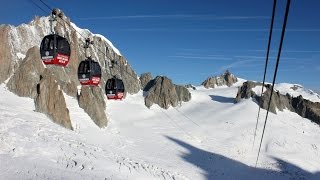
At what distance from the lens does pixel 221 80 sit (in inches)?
6102

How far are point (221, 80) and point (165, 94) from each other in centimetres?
5626

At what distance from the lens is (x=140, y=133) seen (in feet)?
234

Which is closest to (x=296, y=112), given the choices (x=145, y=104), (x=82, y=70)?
(x=145, y=104)

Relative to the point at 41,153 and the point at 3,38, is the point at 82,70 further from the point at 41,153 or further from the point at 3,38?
the point at 3,38

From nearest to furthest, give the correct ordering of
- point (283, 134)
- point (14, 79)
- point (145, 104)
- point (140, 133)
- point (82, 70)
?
point (82, 70) → point (14, 79) → point (140, 133) → point (283, 134) → point (145, 104)

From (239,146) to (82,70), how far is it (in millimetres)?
43778

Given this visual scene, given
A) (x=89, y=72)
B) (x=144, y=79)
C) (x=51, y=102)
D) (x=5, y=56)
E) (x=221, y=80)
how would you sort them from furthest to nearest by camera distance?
(x=221, y=80) < (x=144, y=79) < (x=5, y=56) < (x=51, y=102) < (x=89, y=72)

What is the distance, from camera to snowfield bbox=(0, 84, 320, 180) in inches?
1112

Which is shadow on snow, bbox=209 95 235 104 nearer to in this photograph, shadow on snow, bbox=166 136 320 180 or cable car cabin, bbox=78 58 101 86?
shadow on snow, bbox=166 136 320 180

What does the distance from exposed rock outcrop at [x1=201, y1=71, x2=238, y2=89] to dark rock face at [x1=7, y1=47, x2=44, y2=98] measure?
88976 millimetres

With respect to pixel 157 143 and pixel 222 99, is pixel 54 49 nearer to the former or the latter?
pixel 157 143

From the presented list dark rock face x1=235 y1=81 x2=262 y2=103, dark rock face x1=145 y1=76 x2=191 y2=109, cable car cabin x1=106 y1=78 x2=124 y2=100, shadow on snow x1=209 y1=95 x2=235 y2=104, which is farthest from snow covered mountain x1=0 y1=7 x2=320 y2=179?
cable car cabin x1=106 y1=78 x2=124 y2=100

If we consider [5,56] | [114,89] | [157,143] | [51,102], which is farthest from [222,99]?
[114,89]

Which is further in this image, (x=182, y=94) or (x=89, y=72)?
(x=182, y=94)
